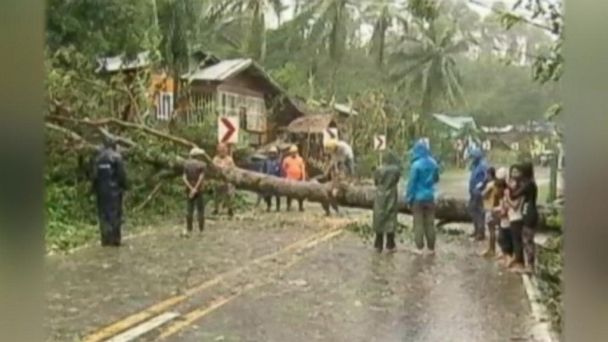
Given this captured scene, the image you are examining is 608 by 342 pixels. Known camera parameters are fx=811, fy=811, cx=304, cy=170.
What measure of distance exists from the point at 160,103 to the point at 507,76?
858 millimetres

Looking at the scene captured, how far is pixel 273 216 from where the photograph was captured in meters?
2.05

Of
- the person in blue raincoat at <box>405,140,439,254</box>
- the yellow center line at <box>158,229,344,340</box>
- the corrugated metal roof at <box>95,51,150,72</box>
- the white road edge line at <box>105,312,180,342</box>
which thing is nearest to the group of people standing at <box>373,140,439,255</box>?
the person in blue raincoat at <box>405,140,439,254</box>

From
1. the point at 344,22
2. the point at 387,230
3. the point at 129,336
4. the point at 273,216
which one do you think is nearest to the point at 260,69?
the point at 344,22

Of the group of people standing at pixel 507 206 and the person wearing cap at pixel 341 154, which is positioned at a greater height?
the person wearing cap at pixel 341 154

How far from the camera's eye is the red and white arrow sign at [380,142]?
200 centimetres

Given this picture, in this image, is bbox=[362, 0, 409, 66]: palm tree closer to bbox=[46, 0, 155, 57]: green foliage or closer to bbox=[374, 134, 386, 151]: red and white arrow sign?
bbox=[374, 134, 386, 151]: red and white arrow sign

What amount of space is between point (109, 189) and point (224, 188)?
0.29m

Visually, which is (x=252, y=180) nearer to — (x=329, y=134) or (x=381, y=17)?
(x=329, y=134)

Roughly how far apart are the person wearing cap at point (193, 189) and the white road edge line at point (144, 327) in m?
0.21

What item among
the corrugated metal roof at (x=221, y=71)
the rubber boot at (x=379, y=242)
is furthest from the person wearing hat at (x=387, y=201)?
the corrugated metal roof at (x=221, y=71)

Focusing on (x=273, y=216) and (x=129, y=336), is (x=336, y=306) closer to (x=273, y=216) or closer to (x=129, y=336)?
(x=273, y=216)

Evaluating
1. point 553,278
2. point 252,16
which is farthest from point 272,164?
point 553,278

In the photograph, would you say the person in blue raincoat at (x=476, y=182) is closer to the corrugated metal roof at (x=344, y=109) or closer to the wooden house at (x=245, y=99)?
the corrugated metal roof at (x=344, y=109)

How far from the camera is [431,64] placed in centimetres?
197
